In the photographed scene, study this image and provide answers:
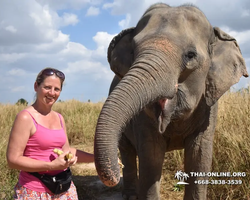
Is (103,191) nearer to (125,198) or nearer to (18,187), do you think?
(125,198)

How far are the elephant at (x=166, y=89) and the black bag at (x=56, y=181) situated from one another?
584 mm

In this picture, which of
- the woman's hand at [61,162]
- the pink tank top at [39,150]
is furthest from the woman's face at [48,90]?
the woman's hand at [61,162]

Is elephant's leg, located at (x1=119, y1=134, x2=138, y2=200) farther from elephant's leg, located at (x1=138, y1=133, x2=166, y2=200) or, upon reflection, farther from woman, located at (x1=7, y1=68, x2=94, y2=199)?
woman, located at (x1=7, y1=68, x2=94, y2=199)

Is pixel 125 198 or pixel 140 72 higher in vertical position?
pixel 140 72

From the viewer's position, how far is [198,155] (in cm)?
374

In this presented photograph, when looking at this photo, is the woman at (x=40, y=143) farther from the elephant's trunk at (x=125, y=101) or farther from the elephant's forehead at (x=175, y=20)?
the elephant's forehead at (x=175, y=20)

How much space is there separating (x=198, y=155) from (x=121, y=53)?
61.5 inches

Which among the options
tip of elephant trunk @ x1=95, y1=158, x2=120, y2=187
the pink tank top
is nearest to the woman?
the pink tank top

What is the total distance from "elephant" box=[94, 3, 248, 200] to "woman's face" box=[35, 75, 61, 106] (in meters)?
0.56

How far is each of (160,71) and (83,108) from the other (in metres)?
11.5

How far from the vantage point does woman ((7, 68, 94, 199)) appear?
7.87 feet

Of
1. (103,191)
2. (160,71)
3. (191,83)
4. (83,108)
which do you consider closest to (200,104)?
(191,83)

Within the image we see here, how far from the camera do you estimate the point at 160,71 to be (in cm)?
268

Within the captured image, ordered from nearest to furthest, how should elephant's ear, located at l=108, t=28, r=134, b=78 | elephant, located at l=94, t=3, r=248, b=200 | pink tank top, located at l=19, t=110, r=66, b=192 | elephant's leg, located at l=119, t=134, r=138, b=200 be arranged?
1. elephant, located at l=94, t=3, r=248, b=200
2. pink tank top, located at l=19, t=110, r=66, b=192
3. elephant's ear, located at l=108, t=28, r=134, b=78
4. elephant's leg, located at l=119, t=134, r=138, b=200
